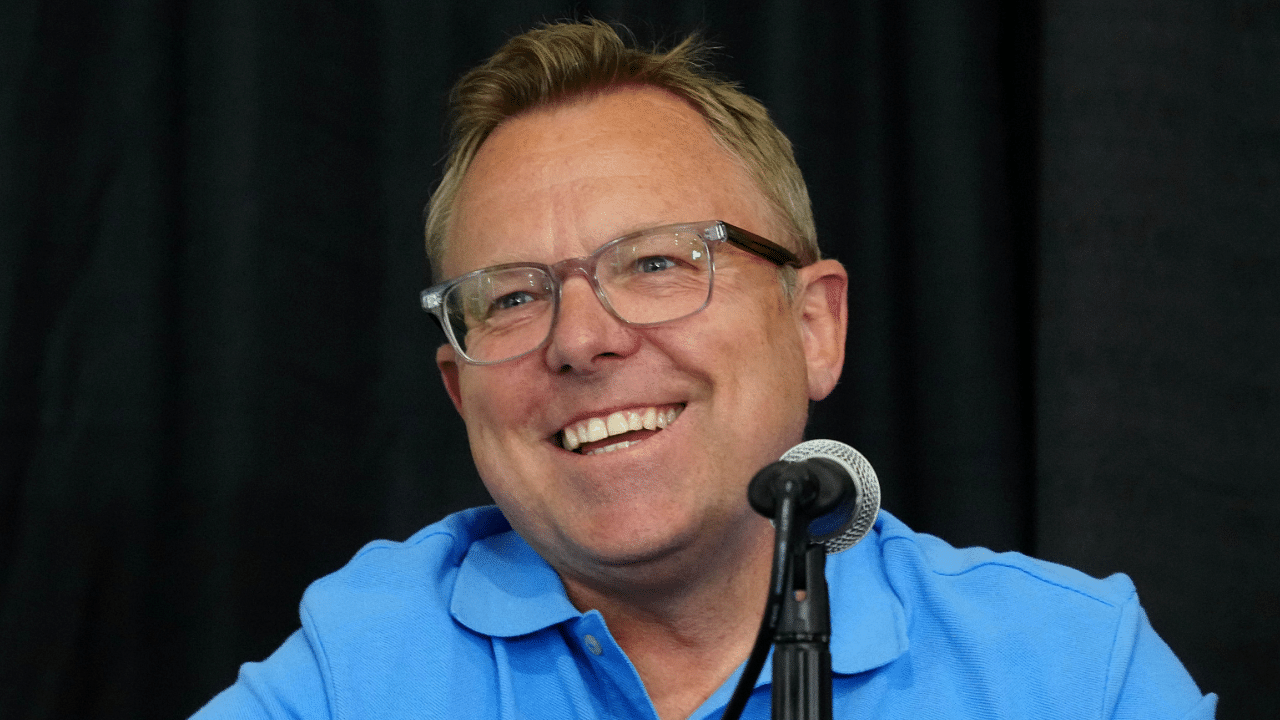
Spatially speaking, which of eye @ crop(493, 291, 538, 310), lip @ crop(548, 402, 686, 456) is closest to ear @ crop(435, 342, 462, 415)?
eye @ crop(493, 291, 538, 310)

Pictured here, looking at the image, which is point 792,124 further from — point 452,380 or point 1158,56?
point 452,380

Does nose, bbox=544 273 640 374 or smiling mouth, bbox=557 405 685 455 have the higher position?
nose, bbox=544 273 640 374

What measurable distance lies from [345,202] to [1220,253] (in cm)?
170

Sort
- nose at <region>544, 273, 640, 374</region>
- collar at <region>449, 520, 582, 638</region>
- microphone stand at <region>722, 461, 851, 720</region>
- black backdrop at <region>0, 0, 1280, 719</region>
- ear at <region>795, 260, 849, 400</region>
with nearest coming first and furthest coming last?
microphone stand at <region>722, 461, 851, 720</region>
nose at <region>544, 273, 640, 374</region>
collar at <region>449, 520, 582, 638</region>
ear at <region>795, 260, 849, 400</region>
black backdrop at <region>0, 0, 1280, 719</region>

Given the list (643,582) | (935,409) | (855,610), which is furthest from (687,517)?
(935,409)

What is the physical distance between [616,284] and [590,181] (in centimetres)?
16

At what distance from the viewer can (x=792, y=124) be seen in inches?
94.0

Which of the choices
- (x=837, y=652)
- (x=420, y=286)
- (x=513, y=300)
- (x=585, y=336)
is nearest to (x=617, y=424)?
(x=585, y=336)

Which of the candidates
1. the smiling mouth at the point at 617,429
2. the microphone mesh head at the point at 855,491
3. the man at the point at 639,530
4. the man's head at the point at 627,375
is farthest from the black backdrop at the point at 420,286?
the microphone mesh head at the point at 855,491

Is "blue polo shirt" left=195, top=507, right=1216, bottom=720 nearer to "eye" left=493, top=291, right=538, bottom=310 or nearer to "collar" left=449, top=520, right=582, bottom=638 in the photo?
"collar" left=449, top=520, right=582, bottom=638

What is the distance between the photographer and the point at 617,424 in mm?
1531

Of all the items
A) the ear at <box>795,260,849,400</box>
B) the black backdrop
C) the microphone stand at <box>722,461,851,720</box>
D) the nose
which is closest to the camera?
the microphone stand at <box>722,461,851,720</box>

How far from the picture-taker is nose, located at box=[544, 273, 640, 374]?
4.89 feet

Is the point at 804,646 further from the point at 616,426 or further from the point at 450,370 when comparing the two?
the point at 450,370
